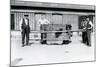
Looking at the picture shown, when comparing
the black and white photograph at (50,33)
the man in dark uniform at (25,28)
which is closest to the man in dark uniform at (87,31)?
the black and white photograph at (50,33)

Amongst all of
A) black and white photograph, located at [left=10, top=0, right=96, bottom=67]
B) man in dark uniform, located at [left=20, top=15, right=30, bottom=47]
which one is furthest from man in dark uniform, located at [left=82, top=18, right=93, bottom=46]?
man in dark uniform, located at [left=20, top=15, right=30, bottom=47]

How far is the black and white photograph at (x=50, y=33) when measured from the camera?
145cm

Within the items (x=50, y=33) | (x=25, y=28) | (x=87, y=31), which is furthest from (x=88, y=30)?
(x=25, y=28)

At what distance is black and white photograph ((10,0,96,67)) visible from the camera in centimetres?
145

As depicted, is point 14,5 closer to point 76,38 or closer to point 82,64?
point 76,38

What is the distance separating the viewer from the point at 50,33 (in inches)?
60.6

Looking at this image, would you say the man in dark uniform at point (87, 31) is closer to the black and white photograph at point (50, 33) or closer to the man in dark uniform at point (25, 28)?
the black and white photograph at point (50, 33)

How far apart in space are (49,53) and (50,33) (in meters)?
0.21

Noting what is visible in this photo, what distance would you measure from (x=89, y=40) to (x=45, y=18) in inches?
22.0

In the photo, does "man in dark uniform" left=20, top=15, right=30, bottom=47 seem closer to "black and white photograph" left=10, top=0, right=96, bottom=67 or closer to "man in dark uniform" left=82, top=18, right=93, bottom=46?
"black and white photograph" left=10, top=0, right=96, bottom=67

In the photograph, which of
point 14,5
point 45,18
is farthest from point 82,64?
point 14,5

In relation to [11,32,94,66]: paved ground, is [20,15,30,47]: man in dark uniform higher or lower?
higher

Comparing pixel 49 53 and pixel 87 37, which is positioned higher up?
pixel 87 37

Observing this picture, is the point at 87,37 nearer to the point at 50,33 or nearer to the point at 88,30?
the point at 88,30
